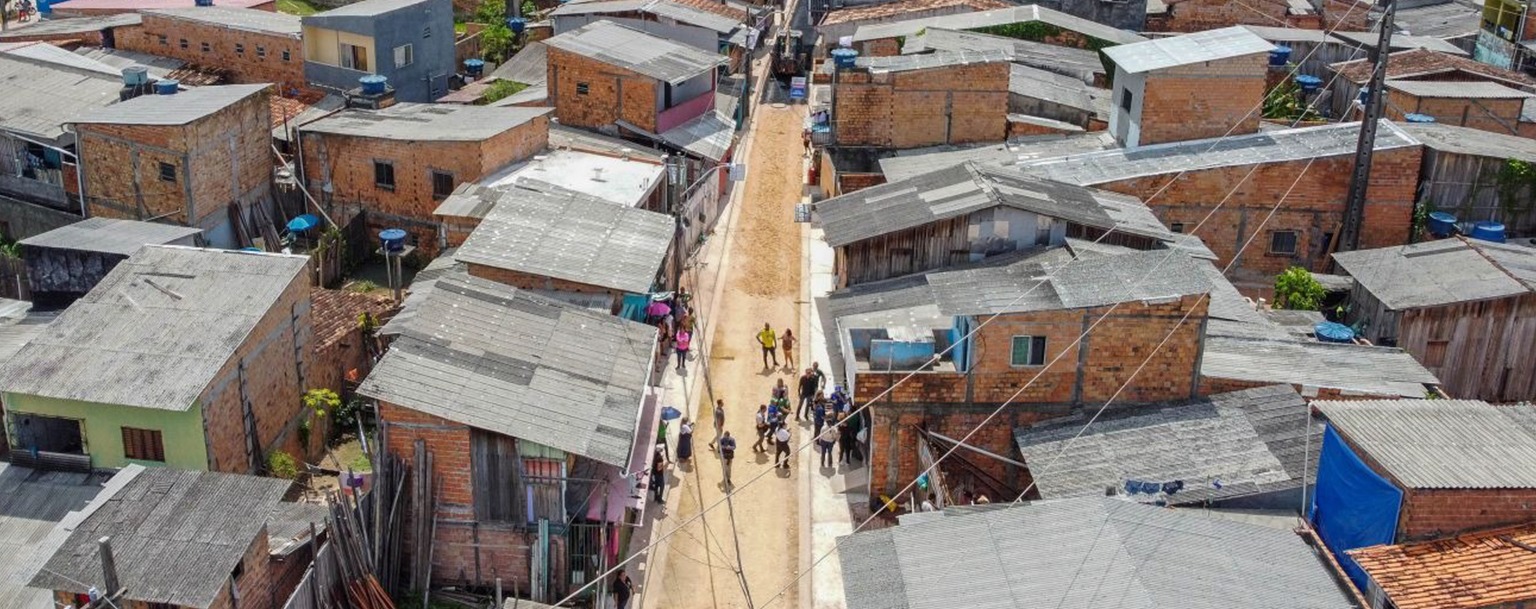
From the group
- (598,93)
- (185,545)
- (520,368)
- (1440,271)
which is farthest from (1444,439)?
(598,93)

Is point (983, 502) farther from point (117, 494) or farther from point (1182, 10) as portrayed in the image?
point (1182, 10)

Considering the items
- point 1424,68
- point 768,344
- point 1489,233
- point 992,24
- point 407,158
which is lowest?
point 768,344

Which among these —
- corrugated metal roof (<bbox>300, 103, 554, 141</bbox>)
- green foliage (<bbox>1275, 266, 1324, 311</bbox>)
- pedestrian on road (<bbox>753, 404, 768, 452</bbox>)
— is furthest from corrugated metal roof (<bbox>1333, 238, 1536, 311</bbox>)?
corrugated metal roof (<bbox>300, 103, 554, 141</bbox>)

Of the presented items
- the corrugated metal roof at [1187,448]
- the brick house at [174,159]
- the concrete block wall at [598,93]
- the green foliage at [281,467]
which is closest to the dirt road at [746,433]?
the concrete block wall at [598,93]

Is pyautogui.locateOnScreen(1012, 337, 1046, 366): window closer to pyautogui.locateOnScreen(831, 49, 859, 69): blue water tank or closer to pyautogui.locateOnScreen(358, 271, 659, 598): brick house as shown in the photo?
pyautogui.locateOnScreen(358, 271, 659, 598): brick house

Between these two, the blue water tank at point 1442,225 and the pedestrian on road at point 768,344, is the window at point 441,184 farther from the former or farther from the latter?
the blue water tank at point 1442,225

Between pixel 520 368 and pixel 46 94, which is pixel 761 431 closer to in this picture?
pixel 520 368

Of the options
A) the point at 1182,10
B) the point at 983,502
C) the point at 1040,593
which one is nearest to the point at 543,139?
the point at 983,502
